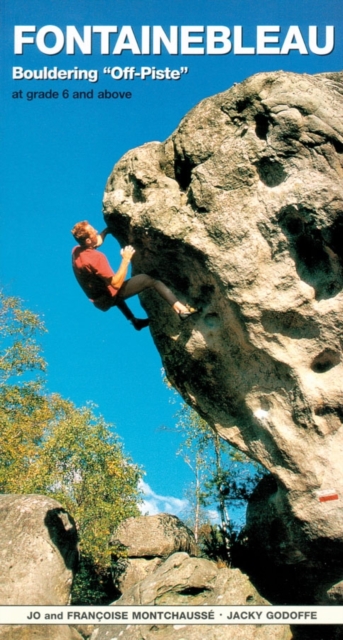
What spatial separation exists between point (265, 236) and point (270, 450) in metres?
3.67

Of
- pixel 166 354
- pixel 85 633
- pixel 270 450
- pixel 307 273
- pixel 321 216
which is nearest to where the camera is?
pixel 321 216

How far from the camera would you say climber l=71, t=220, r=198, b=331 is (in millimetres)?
10312

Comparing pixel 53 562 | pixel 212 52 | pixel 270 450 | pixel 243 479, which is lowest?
pixel 53 562

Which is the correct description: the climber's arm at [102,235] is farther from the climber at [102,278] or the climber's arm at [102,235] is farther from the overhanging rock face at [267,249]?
the overhanging rock face at [267,249]

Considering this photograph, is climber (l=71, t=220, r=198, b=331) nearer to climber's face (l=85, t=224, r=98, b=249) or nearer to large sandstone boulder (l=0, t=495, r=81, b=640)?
climber's face (l=85, t=224, r=98, b=249)

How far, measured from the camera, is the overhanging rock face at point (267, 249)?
32.9 feet

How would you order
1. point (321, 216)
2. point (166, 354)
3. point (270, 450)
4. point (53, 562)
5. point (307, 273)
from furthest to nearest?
point (53, 562) < point (166, 354) < point (270, 450) < point (307, 273) < point (321, 216)

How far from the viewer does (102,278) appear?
10.4 m

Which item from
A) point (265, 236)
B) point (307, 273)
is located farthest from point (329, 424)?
point (265, 236)

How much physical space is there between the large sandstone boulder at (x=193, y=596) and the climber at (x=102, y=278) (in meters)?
5.13

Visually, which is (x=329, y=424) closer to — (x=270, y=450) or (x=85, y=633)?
(x=270, y=450)

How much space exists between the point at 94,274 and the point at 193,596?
21.2ft

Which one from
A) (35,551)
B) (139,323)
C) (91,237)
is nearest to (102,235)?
(91,237)

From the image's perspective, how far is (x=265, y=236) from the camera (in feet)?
33.8
